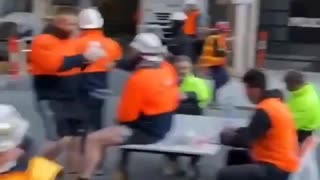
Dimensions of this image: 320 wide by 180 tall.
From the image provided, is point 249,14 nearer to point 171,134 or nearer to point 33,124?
point 33,124

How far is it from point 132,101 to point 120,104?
1.51 ft

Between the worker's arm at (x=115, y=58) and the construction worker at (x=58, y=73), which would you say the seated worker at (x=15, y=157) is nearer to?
the construction worker at (x=58, y=73)

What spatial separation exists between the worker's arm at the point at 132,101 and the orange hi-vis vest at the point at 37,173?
334 cm

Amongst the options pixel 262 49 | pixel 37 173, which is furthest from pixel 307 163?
pixel 262 49

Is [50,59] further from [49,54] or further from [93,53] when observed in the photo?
[93,53]

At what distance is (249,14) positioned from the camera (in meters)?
20.1

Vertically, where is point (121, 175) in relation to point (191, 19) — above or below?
below

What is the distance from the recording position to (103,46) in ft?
28.1

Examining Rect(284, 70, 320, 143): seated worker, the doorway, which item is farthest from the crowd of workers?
the doorway

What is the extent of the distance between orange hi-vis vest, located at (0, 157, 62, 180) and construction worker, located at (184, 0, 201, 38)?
13497mm

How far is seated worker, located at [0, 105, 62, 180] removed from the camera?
430 cm

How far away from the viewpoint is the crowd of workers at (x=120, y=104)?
7160 mm

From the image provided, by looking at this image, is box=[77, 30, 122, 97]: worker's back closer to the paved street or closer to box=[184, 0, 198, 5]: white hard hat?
the paved street

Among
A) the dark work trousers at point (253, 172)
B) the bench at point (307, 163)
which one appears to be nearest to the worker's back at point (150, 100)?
the dark work trousers at point (253, 172)
